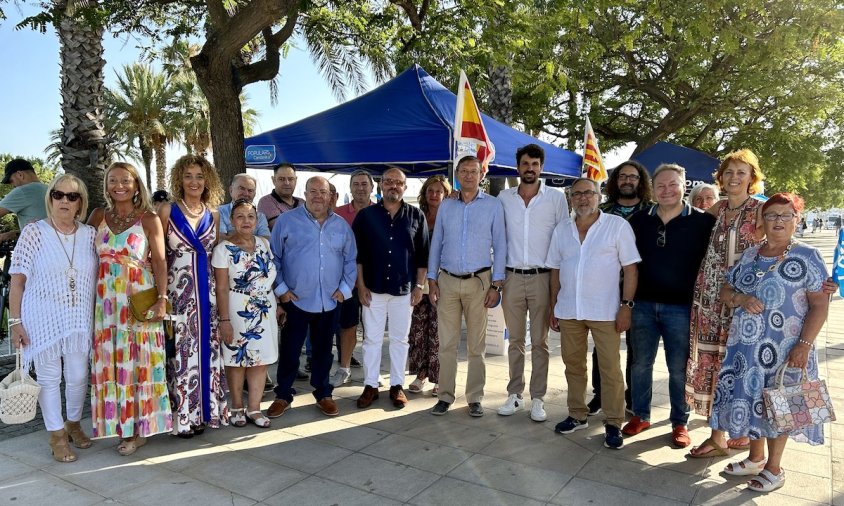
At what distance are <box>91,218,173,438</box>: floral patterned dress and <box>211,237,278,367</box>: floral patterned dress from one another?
49cm

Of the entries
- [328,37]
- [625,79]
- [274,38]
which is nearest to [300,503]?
[274,38]

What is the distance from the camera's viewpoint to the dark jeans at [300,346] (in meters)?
4.28

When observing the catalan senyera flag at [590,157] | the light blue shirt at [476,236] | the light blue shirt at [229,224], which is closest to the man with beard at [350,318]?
the light blue shirt at [229,224]

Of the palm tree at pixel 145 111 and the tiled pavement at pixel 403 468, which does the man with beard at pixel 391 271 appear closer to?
the tiled pavement at pixel 403 468

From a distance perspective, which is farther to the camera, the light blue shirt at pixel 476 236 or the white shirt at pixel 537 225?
the light blue shirt at pixel 476 236

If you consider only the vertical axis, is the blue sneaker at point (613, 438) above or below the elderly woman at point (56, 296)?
below

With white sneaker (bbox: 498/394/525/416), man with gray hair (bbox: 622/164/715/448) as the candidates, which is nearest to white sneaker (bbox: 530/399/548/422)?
white sneaker (bbox: 498/394/525/416)

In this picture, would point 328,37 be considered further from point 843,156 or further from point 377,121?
point 843,156

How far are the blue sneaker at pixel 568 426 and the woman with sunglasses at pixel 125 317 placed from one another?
266 centimetres

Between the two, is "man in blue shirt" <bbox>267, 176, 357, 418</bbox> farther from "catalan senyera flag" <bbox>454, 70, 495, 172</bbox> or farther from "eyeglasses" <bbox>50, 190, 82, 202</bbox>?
"catalan senyera flag" <bbox>454, 70, 495, 172</bbox>

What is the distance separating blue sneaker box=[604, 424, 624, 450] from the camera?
3686 millimetres

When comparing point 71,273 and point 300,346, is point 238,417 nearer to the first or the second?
point 300,346

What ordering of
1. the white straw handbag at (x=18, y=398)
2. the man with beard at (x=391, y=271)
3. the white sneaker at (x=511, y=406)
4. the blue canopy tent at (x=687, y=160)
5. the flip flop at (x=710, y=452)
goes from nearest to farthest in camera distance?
the white straw handbag at (x=18, y=398)
the flip flop at (x=710, y=452)
the white sneaker at (x=511, y=406)
the man with beard at (x=391, y=271)
the blue canopy tent at (x=687, y=160)

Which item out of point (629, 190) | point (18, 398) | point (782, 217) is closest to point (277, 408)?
point (18, 398)
